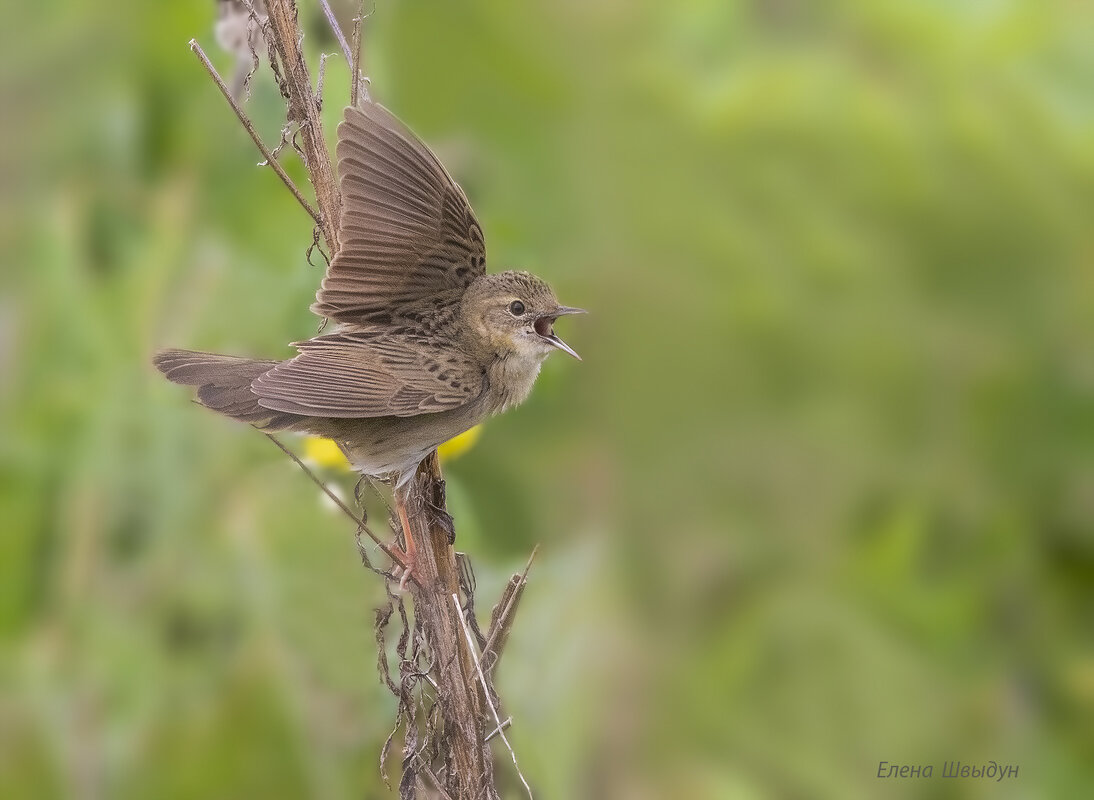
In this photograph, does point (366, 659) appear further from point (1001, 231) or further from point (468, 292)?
point (1001, 231)

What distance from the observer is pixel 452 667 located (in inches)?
34.9

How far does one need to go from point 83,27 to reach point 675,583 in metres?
1.37

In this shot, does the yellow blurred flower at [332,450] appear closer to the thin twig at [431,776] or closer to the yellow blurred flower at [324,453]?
the yellow blurred flower at [324,453]

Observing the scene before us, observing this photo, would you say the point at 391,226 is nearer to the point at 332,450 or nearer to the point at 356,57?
the point at 356,57

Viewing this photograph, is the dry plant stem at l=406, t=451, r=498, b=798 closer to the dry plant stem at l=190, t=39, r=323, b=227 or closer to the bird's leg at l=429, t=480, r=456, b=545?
the bird's leg at l=429, t=480, r=456, b=545

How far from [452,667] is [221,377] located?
0.39m

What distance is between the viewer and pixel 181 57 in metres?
1.87

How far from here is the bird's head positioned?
1156mm

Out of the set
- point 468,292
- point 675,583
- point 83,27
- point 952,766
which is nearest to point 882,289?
point 675,583

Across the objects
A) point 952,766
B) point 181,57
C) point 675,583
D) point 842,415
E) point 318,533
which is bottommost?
point 952,766

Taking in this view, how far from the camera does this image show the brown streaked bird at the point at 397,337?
1.03 meters

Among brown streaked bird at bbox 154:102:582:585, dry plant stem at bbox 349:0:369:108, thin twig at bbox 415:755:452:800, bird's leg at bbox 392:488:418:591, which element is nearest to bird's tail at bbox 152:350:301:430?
brown streaked bird at bbox 154:102:582:585

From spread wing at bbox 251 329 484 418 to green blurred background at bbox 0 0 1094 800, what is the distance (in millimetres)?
451

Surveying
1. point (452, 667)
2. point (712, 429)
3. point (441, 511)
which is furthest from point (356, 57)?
point (712, 429)
